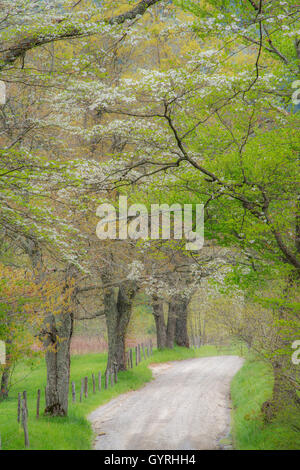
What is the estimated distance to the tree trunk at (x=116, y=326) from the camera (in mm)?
23172

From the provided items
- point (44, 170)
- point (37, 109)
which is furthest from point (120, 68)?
point (44, 170)

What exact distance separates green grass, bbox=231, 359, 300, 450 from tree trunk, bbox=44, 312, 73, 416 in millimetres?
5377

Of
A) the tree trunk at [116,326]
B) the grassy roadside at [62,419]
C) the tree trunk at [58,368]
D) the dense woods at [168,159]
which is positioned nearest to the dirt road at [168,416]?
the grassy roadside at [62,419]

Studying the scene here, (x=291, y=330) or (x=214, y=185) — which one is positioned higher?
(x=214, y=185)

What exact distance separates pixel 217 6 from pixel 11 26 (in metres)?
5.03

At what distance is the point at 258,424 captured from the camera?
13180mm

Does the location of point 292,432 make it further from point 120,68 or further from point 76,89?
point 120,68

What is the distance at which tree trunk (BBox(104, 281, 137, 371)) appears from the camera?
76.0 ft

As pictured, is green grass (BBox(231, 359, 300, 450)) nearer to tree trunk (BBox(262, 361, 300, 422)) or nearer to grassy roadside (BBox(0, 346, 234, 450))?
tree trunk (BBox(262, 361, 300, 422))

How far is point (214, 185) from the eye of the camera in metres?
11.2

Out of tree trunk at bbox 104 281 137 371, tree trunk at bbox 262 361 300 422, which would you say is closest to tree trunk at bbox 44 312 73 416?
tree trunk at bbox 262 361 300 422

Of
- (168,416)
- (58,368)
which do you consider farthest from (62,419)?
(168,416)

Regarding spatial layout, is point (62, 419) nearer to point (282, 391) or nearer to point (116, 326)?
point (282, 391)

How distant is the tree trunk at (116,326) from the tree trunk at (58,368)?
800 centimetres
